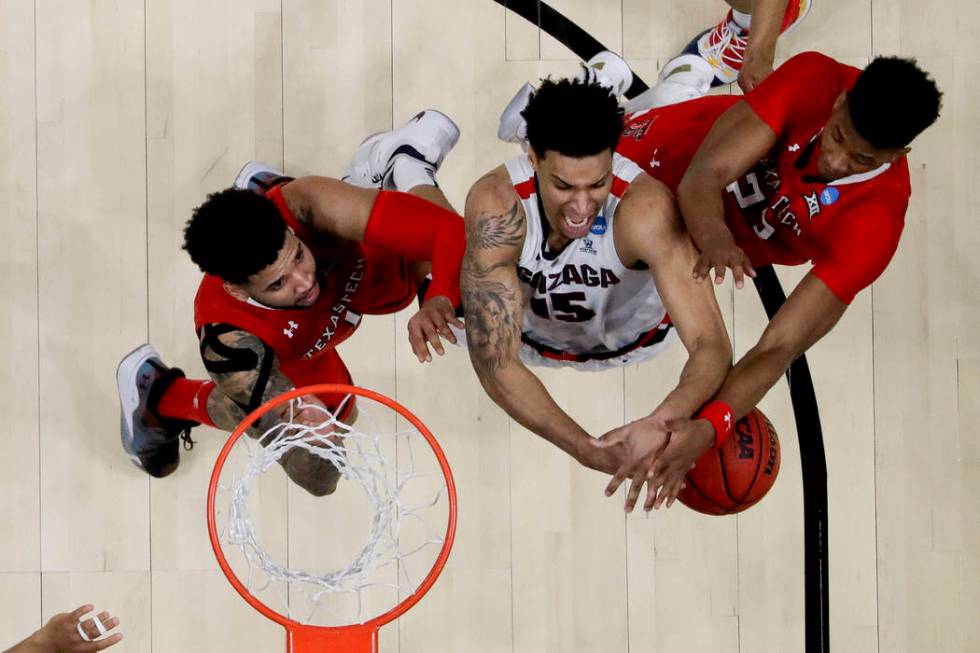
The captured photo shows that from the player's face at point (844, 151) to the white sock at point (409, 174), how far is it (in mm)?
1008

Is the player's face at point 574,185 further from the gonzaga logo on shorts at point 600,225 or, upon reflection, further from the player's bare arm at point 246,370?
the player's bare arm at point 246,370

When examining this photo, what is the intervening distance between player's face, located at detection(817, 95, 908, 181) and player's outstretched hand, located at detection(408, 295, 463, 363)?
2.87 ft

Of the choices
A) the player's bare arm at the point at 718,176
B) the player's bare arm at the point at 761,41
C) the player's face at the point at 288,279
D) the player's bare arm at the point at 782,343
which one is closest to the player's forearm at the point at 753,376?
the player's bare arm at the point at 782,343

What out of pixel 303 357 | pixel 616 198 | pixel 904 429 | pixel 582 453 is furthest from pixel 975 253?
pixel 303 357

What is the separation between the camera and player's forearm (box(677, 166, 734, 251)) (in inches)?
77.9

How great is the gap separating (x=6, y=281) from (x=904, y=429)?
2911 mm

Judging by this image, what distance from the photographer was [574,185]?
199 centimetres

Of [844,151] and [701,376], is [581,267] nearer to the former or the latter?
[701,376]

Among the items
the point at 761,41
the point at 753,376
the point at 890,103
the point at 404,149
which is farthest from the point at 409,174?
the point at 890,103

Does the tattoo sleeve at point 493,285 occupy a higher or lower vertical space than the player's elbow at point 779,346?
higher

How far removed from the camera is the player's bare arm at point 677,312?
1980mm

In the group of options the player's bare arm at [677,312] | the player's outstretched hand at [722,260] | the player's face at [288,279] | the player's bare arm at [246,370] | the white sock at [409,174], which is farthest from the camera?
the white sock at [409,174]

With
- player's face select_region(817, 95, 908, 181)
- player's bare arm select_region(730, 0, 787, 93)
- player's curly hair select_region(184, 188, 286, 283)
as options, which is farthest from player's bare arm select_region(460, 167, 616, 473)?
player's bare arm select_region(730, 0, 787, 93)

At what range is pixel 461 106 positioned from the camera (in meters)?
3.17
